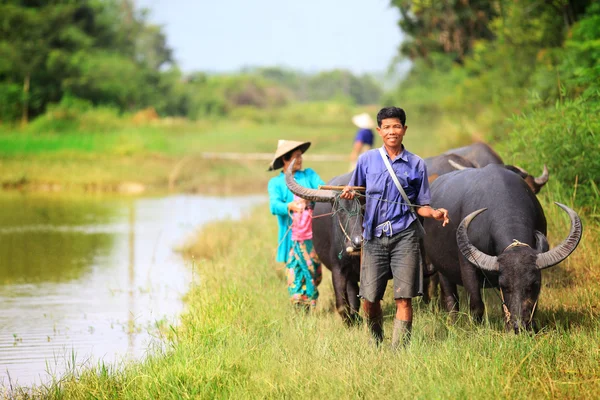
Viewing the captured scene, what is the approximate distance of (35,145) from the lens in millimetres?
30672

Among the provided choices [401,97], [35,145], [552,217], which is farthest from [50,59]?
[552,217]

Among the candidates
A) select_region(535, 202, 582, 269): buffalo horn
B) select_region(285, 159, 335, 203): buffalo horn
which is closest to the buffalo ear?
select_region(535, 202, 582, 269): buffalo horn

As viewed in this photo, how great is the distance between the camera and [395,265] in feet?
20.1

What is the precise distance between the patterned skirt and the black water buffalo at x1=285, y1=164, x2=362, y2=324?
→ 178mm

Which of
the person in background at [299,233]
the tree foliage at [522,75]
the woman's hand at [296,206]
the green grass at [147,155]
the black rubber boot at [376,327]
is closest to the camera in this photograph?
the black rubber boot at [376,327]

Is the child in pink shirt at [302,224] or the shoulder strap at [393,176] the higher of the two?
the shoulder strap at [393,176]

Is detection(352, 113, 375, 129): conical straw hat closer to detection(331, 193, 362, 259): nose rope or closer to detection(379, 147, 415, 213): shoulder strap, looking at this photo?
detection(331, 193, 362, 259): nose rope

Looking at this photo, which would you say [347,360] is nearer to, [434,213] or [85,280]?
[434,213]

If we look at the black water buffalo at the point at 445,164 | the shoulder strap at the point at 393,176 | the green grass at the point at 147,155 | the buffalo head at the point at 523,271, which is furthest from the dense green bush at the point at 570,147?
the green grass at the point at 147,155

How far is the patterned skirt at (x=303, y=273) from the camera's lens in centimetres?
800

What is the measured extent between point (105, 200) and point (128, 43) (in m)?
37.3

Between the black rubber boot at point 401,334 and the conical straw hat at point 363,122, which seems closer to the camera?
the black rubber boot at point 401,334

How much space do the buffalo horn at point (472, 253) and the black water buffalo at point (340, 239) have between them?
31.3 inches

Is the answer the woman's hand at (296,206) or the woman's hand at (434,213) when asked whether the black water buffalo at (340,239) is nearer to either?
the woman's hand at (296,206)
